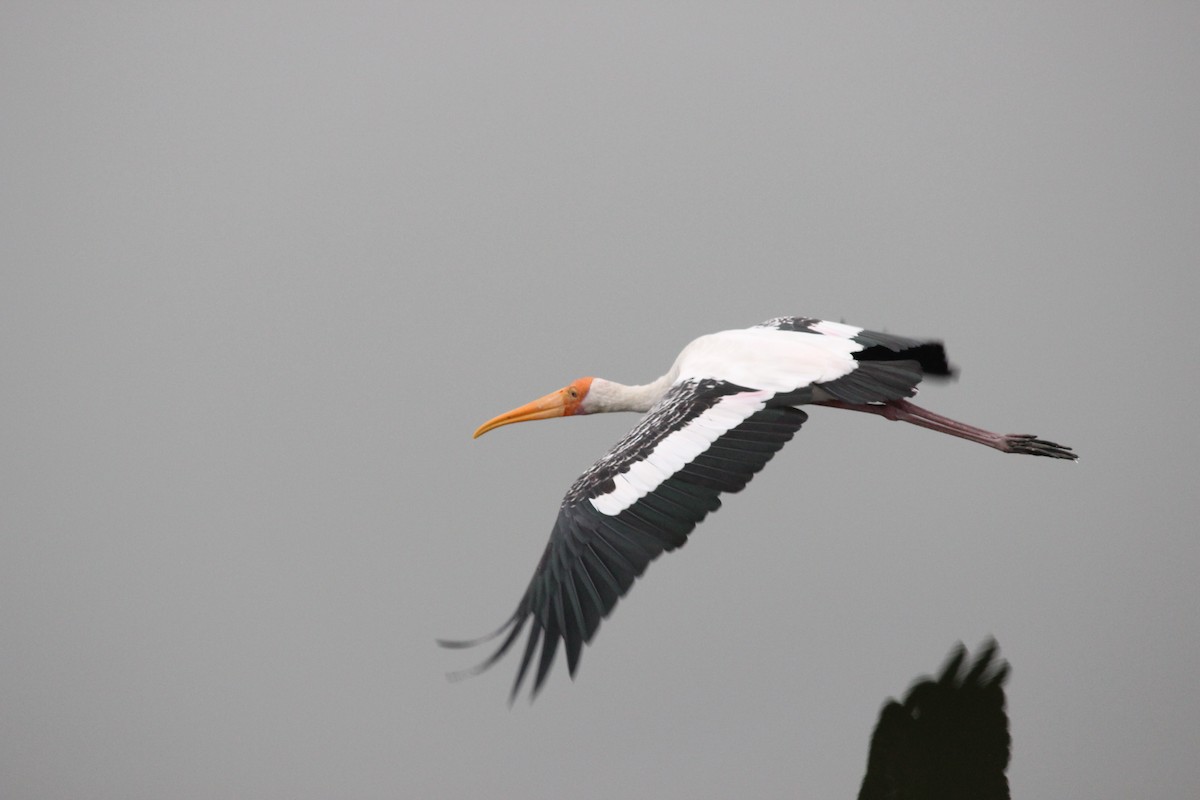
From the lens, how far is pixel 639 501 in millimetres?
7906

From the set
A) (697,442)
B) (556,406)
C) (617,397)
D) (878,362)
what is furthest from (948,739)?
(556,406)

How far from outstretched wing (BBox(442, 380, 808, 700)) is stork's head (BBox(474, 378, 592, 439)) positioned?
5.86ft

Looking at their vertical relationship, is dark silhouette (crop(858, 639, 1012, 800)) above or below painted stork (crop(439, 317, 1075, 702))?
below

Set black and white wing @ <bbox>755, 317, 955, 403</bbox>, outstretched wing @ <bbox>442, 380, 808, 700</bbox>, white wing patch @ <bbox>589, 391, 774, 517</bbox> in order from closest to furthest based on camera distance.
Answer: outstretched wing @ <bbox>442, 380, 808, 700</bbox>
white wing patch @ <bbox>589, 391, 774, 517</bbox>
black and white wing @ <bbox>755, 317, 955, 403</bbox>

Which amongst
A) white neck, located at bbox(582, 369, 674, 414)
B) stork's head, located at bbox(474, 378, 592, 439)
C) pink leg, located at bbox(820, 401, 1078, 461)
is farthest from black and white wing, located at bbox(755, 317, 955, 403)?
Answer: stork's head, located at bbox(474, 378, 592, 439)

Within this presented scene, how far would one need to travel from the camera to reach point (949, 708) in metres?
8.16

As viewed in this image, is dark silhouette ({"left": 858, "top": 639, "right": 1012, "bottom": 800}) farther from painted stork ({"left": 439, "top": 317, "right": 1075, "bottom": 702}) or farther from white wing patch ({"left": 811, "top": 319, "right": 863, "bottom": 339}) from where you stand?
white wing patch ({"left": 811, "top": 319, "right": 863, "bottom": 339})

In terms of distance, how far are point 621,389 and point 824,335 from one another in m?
1.60

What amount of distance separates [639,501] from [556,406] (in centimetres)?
290

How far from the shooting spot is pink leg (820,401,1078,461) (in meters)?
9.48

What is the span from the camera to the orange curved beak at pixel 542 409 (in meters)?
10.7

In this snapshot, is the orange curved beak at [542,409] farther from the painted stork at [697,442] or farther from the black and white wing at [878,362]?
the black and white wing at [878,362]

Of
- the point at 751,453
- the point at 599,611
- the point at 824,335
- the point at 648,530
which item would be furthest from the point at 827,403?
the point at 599,611

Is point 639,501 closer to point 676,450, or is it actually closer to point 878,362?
point 676,450
